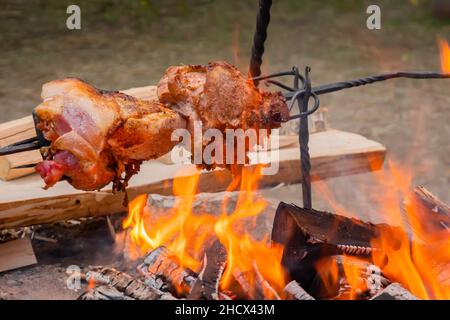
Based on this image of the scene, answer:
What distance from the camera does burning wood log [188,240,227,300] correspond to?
2758 mm

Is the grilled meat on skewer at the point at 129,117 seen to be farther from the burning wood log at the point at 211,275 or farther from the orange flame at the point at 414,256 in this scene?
the orange flame at the point at 414,256

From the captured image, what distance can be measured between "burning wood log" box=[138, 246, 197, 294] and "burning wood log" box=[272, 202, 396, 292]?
41 cm

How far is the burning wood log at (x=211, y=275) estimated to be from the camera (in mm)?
2758

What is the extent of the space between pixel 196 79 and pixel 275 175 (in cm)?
140

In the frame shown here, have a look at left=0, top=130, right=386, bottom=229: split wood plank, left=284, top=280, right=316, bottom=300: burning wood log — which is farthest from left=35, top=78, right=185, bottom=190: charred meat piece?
left=0, top=130, right=386, bottom=229: split wood plank

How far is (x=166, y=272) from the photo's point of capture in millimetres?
3006

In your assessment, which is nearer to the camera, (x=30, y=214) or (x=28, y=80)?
(x=30, y=214)

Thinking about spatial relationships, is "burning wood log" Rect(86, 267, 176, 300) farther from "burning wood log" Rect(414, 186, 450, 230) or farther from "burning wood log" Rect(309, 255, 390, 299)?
"burning wood log" Rect(414, 186, 450, 230)

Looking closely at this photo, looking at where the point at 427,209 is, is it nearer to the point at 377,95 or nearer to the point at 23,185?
the point at 23,185

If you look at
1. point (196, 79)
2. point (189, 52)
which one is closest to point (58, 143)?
point (196, 79)

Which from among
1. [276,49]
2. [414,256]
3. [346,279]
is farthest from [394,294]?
[276,49]

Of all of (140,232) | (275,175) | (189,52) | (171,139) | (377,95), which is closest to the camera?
(171,139)

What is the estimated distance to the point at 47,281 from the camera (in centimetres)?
332

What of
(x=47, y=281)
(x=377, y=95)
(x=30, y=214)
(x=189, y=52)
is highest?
(x=189, y=52)
